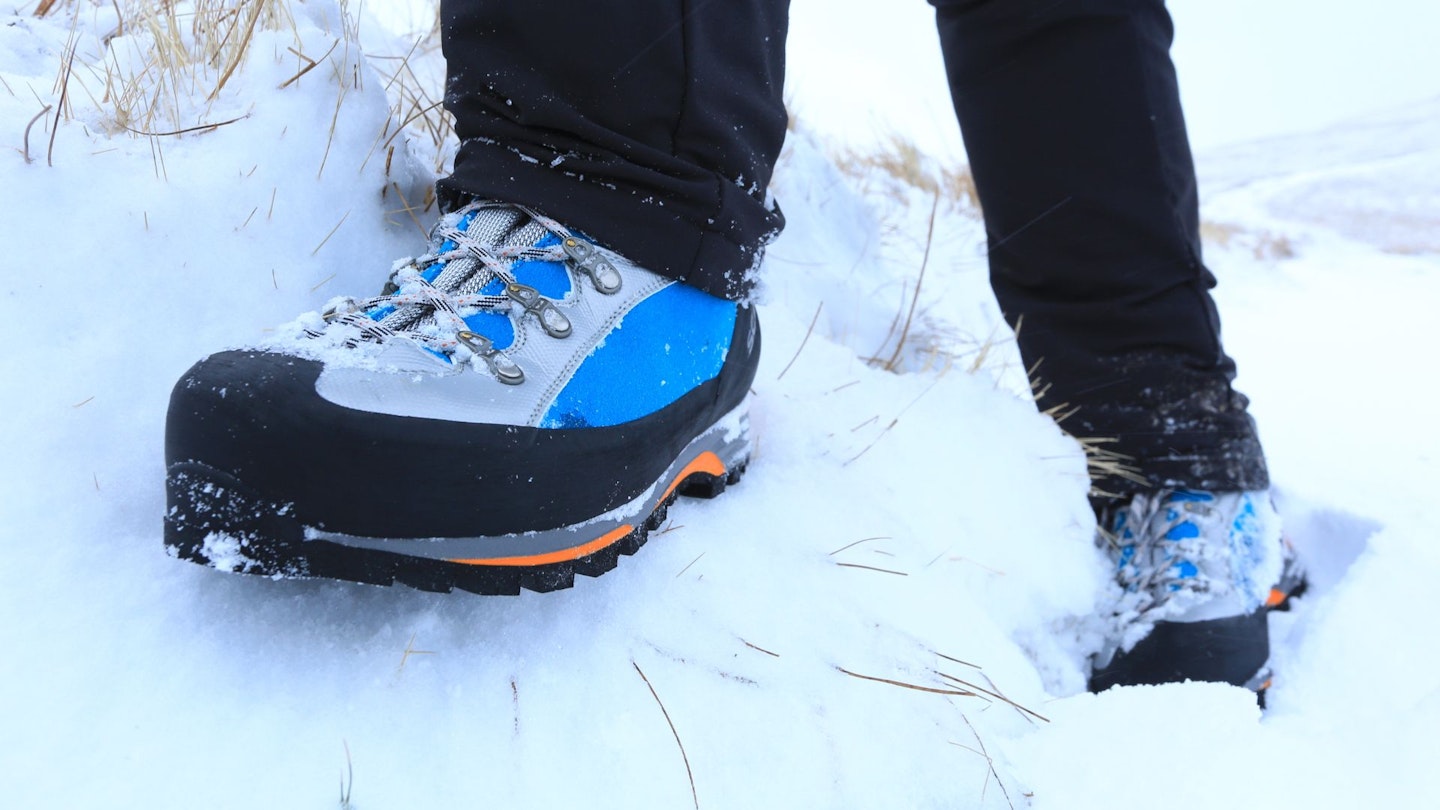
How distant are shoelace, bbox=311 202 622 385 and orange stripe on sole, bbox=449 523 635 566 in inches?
6.1

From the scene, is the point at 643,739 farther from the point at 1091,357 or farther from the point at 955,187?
the point at 955,187

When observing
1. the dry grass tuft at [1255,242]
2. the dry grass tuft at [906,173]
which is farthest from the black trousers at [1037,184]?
the dry grass tuft at [1255,242]

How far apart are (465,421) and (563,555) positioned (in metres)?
0.15

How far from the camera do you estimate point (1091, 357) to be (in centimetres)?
134

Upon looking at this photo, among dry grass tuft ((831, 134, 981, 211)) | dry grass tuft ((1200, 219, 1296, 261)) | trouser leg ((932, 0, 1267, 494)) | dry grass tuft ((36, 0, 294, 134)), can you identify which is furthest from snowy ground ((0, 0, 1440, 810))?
dry grass tuft ((1200, 219, 1296, 261))

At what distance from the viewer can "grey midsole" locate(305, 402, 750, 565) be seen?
2.24 feet

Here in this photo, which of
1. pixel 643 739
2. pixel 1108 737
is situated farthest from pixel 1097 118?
pixel 643 739

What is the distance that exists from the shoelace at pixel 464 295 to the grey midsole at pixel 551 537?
144 millimetres

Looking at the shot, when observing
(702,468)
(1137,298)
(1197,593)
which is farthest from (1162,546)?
(702,468)

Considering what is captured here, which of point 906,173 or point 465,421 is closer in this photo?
point 465,421

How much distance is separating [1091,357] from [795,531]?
63 cm

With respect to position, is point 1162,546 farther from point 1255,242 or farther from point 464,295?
point 1255,242

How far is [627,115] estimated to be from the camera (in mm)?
820

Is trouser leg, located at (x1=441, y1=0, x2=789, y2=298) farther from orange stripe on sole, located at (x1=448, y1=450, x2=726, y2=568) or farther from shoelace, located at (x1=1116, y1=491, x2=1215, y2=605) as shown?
shoelace, located at (x1=1116, y1=491, x2=1215, y2=605)
